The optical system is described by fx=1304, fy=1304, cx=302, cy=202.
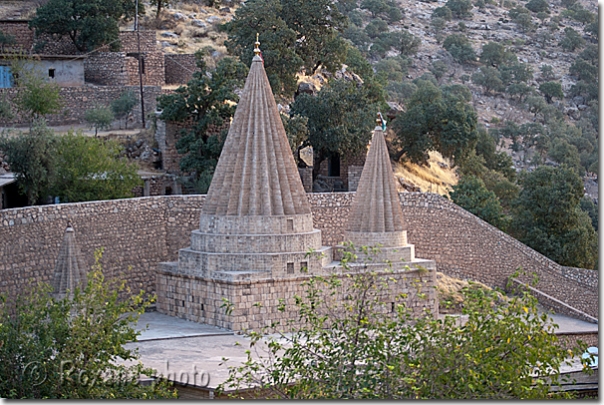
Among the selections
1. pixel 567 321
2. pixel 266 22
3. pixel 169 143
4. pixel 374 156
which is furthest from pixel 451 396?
pixel 266 22

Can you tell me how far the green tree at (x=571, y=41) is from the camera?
84.2 meters

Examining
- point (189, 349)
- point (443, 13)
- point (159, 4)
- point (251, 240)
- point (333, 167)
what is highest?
point (443, 13)

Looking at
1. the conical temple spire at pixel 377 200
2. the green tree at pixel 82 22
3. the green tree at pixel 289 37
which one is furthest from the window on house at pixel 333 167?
the conical temple spire at pixel 377 200

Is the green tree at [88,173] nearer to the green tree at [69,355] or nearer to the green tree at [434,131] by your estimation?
the green tree at [69,355]

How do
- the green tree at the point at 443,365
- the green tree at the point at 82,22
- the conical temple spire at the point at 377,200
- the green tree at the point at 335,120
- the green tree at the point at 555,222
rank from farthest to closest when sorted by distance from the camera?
the green tree at the point at 82,22 < the green tree at the point at 555,222 < the green tree at the point at 335,120 < the conical temple spire at the point at 377,200 < the green tree at the point at 443,365

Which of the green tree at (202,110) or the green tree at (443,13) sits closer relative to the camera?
the green tree at (202,110)

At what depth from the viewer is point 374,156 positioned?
26562mm

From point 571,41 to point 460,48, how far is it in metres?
9.04

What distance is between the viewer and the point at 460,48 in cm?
7981

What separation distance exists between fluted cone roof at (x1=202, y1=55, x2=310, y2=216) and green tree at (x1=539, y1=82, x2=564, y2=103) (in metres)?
52.3

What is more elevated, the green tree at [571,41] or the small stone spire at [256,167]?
the green tree at [571,41]

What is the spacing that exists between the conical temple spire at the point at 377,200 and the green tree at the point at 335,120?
6.70 meters

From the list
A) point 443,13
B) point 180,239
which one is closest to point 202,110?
point 180,239

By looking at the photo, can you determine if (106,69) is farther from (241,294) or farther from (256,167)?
(241,294)
